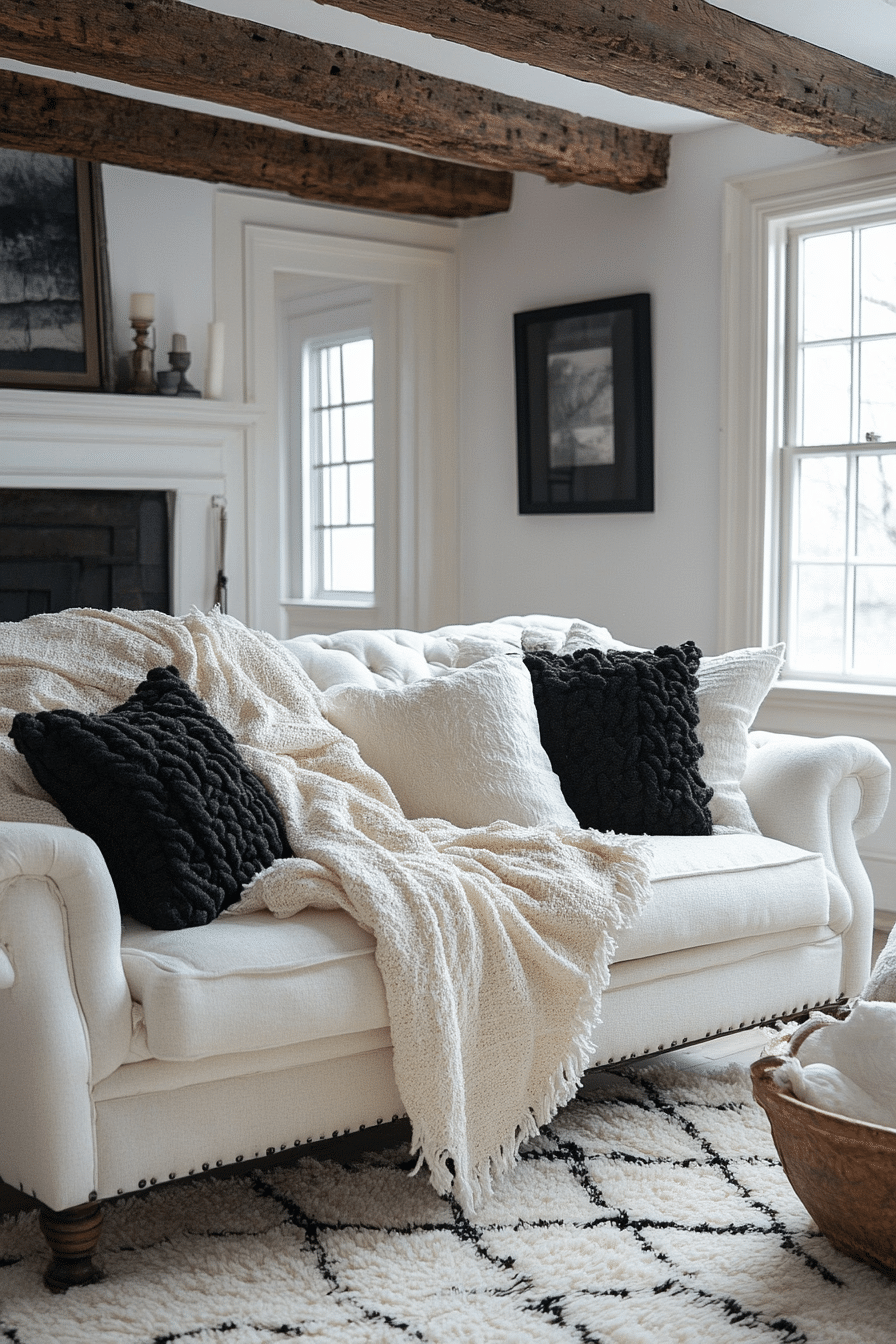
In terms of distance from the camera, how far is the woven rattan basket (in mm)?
1952

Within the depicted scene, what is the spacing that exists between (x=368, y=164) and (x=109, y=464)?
59.0 inches

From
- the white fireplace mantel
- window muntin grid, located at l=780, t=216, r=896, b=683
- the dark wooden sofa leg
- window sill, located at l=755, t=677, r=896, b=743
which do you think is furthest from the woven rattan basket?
the white fireplace mantel

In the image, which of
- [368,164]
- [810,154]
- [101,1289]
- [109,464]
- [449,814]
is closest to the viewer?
[101,1289]

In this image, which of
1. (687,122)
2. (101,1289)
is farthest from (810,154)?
(101,1289)

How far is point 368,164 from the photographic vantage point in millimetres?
5289

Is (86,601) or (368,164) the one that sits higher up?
(368,164)

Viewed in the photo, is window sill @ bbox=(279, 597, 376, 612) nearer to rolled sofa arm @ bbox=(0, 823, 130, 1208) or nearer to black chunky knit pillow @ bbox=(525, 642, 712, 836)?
black chunky knit pillow @ bbox=(525, 642, 712, 836)

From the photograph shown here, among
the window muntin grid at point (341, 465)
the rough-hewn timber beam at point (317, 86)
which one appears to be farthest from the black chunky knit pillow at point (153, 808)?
the window muntin grid at point (341, 465)

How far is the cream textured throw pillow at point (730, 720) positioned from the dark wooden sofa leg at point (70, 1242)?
1565mm

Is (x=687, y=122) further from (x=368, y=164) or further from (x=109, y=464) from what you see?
(x=109, y=464)

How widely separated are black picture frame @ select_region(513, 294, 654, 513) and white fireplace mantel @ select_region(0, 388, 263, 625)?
1079mm

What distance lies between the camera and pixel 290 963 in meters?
2.23

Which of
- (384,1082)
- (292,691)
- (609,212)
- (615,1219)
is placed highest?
(609,212)

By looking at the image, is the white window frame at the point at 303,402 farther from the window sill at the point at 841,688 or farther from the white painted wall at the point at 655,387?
the window sill at the point at 841,688
